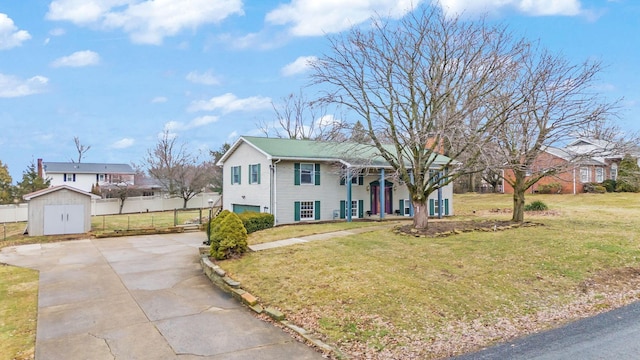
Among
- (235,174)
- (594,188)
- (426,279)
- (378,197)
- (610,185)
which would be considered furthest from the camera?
(610,185)

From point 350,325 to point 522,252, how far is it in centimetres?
734

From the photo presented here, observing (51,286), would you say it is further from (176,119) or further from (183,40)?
(176,119)

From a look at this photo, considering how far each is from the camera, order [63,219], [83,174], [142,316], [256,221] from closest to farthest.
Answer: [142,316], [256,221], [63,219], [83,174]

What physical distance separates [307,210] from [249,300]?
13086 millimetres

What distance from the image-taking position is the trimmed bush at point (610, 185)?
3528 cm

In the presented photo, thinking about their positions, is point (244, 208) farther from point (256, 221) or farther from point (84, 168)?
point (84, 168)

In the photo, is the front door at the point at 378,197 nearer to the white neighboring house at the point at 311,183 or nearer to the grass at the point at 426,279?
the white neighboring house at the point at 311,183

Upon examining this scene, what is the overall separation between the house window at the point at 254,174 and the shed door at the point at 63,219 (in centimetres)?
Answer: 946


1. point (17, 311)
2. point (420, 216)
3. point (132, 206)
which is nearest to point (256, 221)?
point (420, 216)

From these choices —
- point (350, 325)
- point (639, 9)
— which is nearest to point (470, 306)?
point (350, 325)

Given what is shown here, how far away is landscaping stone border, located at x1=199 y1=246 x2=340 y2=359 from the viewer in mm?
6293

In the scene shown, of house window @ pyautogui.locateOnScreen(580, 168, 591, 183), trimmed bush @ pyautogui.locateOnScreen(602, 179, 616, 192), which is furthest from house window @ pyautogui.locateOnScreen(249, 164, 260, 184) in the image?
trimmed bush @ pyautogui.locateOnScreen(602, 179, 616, 192)

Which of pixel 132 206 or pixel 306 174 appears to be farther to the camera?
pixel 132 206

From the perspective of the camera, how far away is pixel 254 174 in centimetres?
2216
